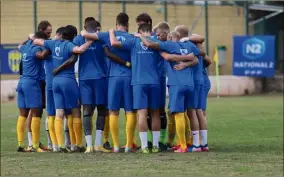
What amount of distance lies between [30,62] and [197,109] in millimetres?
2807

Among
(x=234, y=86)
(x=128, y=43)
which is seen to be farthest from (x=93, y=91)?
(x=234, y=86)

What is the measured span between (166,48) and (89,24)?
1.24 meters

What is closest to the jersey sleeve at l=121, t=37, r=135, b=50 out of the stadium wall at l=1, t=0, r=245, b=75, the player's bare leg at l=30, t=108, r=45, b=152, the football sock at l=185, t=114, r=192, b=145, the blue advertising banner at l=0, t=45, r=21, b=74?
the football sock at l=185, t=114, r=192, b=145

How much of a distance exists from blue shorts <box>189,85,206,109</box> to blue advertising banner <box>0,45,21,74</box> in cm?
1760

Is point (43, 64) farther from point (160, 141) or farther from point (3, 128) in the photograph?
point (3, 128)

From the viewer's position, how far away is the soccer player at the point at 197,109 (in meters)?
12.8

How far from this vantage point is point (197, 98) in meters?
12.9

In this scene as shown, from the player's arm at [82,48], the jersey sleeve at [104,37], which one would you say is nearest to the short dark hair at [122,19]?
the jersey sleeve at [104,37]

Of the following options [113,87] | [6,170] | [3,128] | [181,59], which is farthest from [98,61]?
[3,128]

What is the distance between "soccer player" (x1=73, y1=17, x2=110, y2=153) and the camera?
41.5ft

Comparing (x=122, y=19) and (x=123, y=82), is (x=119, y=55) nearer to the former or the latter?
(x=123, y=82)

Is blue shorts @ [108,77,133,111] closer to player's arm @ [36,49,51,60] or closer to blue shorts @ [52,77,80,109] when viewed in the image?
blue shorts @ [52,77,80,109]

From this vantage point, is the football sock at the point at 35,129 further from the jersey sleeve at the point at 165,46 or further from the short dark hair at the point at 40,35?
the jersey sleeve at the point at 165,46

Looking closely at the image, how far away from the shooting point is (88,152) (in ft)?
41.5
